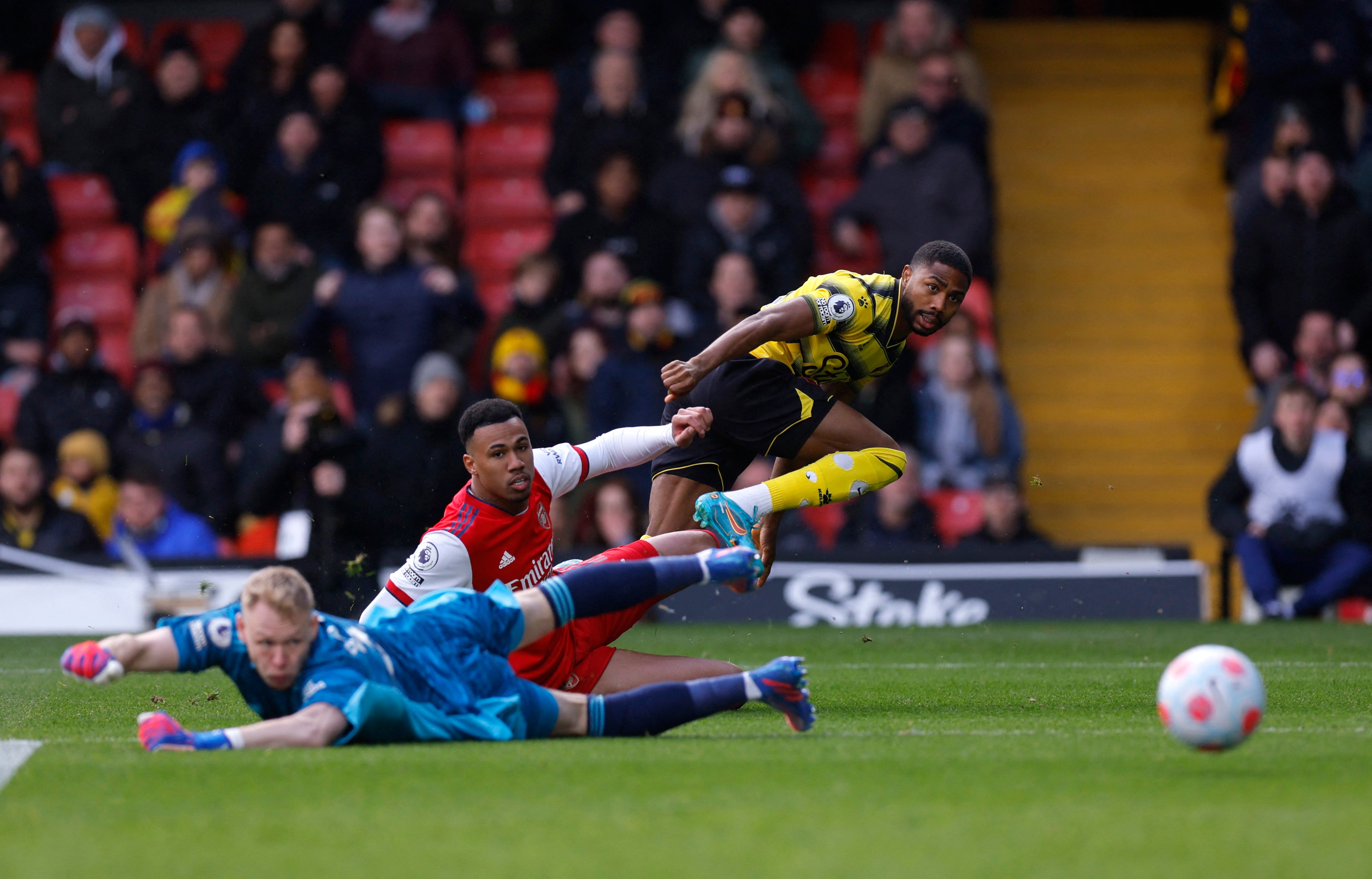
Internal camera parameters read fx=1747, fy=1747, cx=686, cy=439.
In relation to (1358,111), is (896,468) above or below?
below

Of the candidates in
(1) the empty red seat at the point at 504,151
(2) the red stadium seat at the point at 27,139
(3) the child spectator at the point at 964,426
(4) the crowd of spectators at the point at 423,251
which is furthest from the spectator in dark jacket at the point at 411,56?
(3) the child spectator at the point at 964,426

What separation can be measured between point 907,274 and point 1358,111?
7980 millimetres

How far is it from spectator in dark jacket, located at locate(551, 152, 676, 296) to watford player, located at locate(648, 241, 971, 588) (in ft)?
16.0

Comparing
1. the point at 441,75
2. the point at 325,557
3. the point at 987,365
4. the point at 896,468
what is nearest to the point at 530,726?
the point at 896,468

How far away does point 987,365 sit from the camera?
1195 cm

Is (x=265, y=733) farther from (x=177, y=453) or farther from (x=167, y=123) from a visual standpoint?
(x=167, y=123)

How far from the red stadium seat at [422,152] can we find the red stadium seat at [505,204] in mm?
331

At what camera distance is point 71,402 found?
39.3ft

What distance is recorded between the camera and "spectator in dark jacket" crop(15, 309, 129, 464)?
11922mm

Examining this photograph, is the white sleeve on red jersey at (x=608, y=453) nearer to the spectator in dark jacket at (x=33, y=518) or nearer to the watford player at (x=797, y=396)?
the watford player at (x=797, y=396)

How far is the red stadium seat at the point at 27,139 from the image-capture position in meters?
14.3

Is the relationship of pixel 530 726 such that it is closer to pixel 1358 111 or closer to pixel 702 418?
pixel 702 418

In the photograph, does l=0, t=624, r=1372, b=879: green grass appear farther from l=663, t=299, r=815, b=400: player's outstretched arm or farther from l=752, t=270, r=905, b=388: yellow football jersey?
l=752, t=270, r=905, b=388: yellow football jersey

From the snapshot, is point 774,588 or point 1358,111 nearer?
point 774,588
